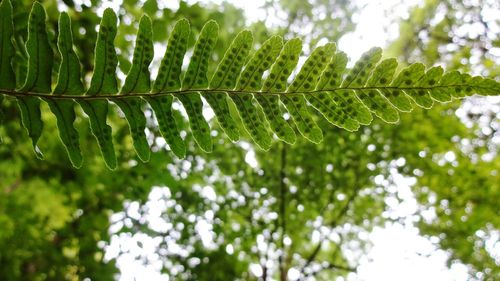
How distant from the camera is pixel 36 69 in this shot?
1027mm

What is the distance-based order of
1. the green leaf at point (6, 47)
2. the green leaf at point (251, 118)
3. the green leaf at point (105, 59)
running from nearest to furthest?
the green leaf at point (6, 47), the green leaf at point (105, 59), the green leaf at point (251, 118)

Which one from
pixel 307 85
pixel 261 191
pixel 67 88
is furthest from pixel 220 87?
pixel 261 191

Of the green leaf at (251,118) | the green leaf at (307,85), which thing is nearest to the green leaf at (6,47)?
the green leaf at (251,118)

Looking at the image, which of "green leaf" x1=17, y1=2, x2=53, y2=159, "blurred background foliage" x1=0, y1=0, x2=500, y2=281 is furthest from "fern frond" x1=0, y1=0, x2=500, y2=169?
"blurred background foliage" x1=0, y1=0, x2=500, y2=281

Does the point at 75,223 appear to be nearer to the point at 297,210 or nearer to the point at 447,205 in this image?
the point at 297,210

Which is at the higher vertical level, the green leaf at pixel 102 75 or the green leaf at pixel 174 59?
the green leaf at pixel 174 59

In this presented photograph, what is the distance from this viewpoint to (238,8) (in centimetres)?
295

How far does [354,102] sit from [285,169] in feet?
5.87

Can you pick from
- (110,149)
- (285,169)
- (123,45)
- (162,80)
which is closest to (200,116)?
(162,80)

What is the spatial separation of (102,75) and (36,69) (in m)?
0.16

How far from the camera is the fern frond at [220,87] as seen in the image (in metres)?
1.07

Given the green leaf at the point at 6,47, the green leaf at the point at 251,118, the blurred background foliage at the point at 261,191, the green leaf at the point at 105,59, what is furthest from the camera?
the blurred background foliage at the point at 261,191

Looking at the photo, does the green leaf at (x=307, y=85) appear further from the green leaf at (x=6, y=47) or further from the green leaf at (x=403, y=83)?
the green leaf at (x=6, y=47)

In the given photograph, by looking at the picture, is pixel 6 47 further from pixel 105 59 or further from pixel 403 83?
pixel 403 83
